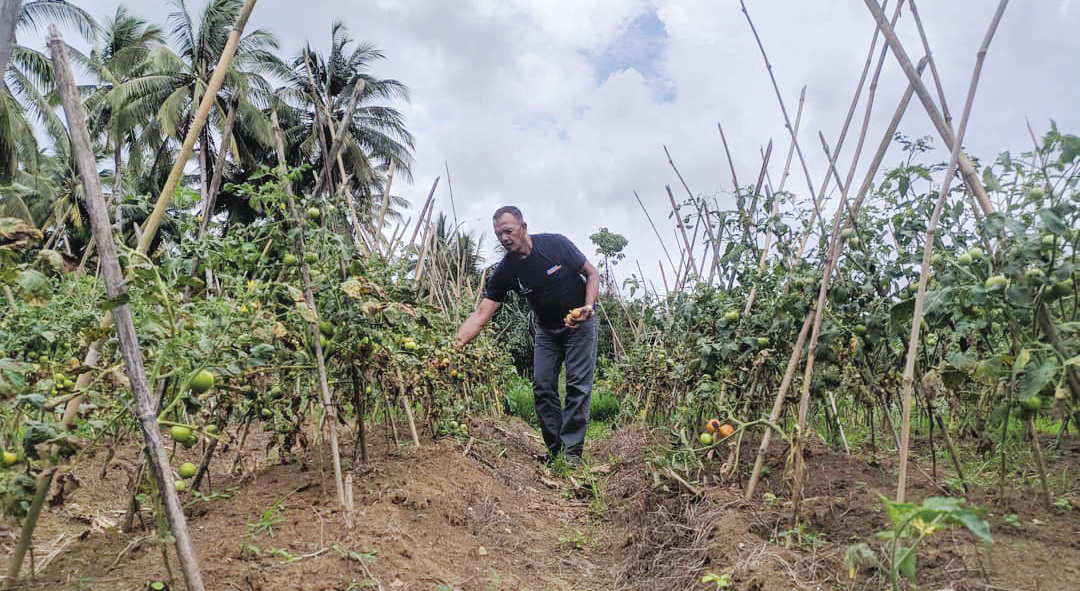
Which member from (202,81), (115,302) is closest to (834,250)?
(115,302)

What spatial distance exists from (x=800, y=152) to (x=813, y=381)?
1054 mm

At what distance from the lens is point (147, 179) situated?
885 inches

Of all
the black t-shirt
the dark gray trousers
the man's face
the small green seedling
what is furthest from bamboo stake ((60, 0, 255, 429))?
the dark gray trousers

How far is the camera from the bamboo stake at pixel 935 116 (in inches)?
69.1

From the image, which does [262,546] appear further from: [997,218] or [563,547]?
[997,218]

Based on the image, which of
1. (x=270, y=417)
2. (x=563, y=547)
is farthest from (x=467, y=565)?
(x=270, y=417)

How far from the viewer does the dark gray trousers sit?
166 inches

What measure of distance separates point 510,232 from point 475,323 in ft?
1.91

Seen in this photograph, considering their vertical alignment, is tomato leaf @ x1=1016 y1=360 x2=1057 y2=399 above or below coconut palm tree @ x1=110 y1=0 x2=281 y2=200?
below

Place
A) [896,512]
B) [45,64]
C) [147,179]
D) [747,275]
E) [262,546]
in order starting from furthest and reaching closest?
[147,179] < [45,64] < [747,275] < [262,546] < [896,512]

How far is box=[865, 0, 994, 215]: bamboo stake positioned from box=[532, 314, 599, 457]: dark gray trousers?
2.62 metres

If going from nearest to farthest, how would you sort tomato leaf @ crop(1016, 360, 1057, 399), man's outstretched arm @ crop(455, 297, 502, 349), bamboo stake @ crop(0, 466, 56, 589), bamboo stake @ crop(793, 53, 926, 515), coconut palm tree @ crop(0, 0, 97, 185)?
bamboo stake @ crop(0, 466, 56, 589)
tomato leaf @ crop(1016, 360, 1057, 399)
bamboo stake @ crop(793, 53, 926, 515)
man's outstretched arm @ crop(455, 297, 502, 349)
coconut palm tree @ crop(0, 0, 97, 185)

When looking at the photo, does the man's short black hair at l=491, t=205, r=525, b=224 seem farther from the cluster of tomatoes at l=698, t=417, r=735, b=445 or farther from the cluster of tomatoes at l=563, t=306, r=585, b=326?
the cluster of tomatoes at l=698, t=417, r=735, b=445

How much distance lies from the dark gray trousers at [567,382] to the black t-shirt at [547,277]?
0.16 m
